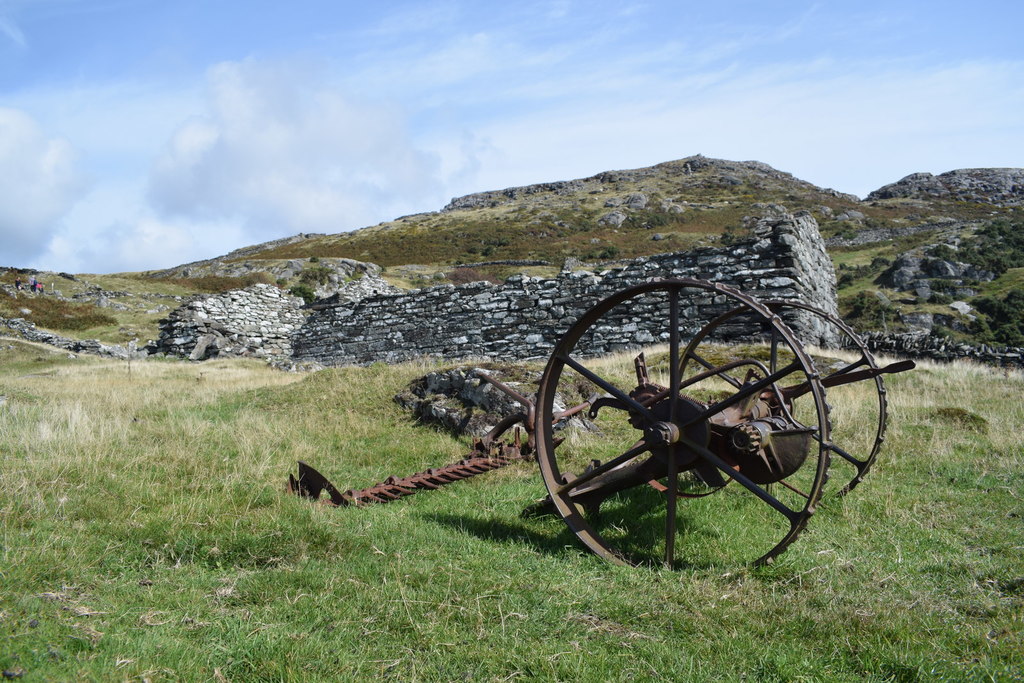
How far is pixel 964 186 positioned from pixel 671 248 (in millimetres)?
62530

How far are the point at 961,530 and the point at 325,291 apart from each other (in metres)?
37.3

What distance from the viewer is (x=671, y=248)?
51250 mm

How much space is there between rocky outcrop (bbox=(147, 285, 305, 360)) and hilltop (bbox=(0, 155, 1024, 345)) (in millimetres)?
6964

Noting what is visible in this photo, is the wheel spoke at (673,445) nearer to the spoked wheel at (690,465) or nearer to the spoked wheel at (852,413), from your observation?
the spoked wheel at (690,465)

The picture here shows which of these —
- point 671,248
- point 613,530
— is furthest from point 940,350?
point 671,248

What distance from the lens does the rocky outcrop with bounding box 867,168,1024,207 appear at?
8100cm

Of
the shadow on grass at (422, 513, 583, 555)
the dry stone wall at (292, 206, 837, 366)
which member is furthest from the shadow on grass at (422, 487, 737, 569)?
the dry stone wall at (292, 206, 837, 366)

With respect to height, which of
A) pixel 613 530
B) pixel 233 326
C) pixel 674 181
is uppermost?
pixel 674 181

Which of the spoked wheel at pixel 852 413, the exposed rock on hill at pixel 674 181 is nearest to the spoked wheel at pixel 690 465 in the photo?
the spoked wheel at pixel 852 413

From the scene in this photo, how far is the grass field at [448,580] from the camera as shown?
322cm

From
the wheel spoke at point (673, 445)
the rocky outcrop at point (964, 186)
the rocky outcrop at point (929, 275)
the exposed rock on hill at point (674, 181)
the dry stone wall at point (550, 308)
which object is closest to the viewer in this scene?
the wheel spoke at point (673, 445)

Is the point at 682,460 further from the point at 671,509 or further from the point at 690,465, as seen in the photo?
the point at 671,509

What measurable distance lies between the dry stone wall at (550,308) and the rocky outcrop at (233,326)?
242 cm

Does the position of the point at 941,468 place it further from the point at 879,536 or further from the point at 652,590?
the point at 652,590
